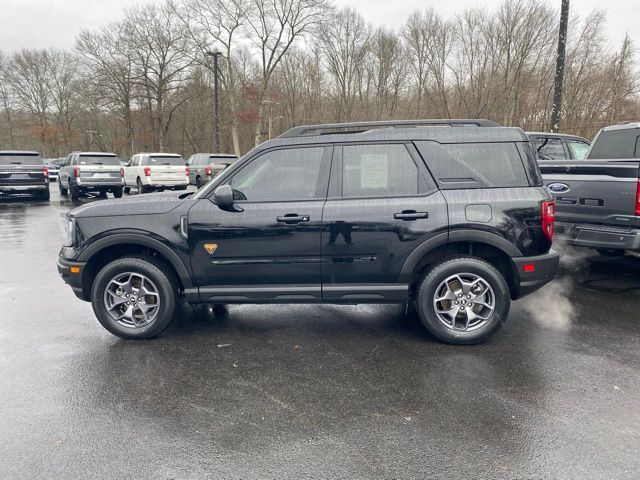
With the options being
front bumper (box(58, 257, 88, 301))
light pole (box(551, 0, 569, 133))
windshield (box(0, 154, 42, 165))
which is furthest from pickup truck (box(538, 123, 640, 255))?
windshield (box(0, 154, 42, 165))

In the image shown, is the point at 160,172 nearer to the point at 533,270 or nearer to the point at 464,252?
the point at 464,252

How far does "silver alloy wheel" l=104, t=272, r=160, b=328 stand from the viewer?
430 cm

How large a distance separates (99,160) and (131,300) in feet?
Answer: 51.0

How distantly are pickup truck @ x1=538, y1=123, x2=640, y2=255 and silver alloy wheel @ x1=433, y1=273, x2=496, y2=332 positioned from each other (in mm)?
2354

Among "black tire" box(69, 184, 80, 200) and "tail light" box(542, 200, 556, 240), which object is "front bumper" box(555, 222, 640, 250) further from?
"black tire" box(69, 184, 80, 200)

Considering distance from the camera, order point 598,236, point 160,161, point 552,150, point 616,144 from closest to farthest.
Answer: point 598,236 → point 616,144 → point 552,150 → point 160,161

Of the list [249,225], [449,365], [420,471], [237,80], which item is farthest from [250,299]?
[237,80]

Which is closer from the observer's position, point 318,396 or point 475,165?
point 318,396

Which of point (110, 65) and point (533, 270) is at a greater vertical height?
point (110, 65)

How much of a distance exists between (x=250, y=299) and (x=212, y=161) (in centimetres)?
1937

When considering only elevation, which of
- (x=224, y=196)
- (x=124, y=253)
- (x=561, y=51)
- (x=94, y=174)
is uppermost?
(x=561, y=51)

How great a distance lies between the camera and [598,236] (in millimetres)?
5465

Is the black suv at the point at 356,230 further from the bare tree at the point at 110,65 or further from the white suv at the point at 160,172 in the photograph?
the bare tree at the point at 110,65

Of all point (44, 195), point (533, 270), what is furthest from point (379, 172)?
point (44, 195)
